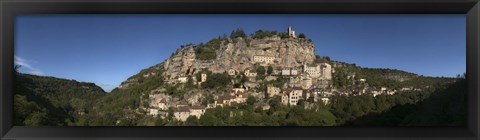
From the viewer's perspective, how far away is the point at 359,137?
62.2 inches

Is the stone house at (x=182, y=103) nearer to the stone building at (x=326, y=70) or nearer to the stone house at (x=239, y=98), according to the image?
the stone house at (x=239, y=98)

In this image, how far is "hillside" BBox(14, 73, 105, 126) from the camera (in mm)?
1698

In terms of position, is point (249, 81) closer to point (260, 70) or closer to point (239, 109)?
point (260, 70)

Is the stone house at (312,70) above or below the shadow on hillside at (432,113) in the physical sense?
above

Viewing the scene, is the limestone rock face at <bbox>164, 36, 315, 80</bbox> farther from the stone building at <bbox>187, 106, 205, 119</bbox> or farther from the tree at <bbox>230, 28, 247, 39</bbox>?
the stone building at <bbox>187, 106, 205, 119</bbox>

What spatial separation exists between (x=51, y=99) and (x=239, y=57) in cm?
108

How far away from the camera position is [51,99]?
6.31 ft

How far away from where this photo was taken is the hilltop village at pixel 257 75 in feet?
6.72

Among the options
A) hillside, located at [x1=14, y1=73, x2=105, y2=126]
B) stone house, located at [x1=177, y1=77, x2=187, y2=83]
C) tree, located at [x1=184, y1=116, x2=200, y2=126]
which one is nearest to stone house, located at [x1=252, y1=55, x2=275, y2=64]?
stone house, located at [x1=177, y1=77, x2=187, y2=83]

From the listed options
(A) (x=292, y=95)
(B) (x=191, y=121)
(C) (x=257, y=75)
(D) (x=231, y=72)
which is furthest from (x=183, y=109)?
(A) (x=292, y=95)

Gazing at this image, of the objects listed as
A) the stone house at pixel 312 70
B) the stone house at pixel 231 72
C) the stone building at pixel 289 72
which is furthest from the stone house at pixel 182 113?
the stone house at pixel 312 70
